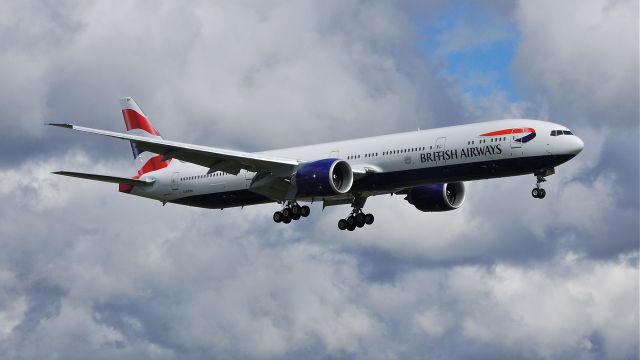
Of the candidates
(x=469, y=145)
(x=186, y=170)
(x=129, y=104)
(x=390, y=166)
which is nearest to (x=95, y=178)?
(x=186, y=170)

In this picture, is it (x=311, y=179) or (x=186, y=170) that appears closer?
(x=311, y=179)

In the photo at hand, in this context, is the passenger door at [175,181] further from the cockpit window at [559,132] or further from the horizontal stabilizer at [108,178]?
the cockpit window at [559,132]

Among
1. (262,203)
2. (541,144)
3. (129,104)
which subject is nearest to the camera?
(541,144)

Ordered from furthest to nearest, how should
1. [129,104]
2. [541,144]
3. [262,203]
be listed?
[129,104]
[262,203]
[541,144]

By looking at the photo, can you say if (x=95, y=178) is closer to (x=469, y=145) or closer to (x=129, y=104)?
(x=129, y=104)

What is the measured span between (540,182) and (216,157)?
1890 centimetres

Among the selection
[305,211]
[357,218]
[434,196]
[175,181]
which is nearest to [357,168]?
[305,211]

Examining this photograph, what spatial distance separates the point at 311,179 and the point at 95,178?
15896 mm

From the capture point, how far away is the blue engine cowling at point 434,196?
80.4 metres

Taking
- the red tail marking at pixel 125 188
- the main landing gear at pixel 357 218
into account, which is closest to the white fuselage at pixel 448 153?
the main landing gear at pixel 357 218

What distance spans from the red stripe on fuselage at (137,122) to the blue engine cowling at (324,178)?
2000cm

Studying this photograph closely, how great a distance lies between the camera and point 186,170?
82688 mm

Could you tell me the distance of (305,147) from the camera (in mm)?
77500

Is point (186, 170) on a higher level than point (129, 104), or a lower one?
lower
